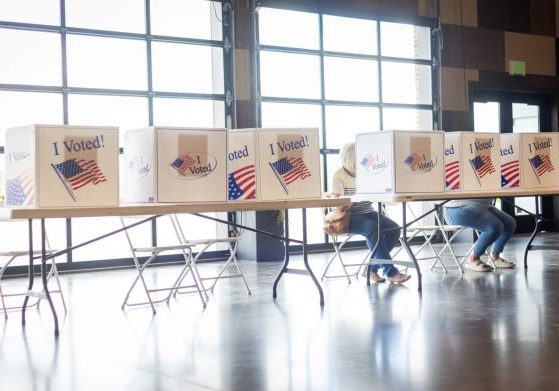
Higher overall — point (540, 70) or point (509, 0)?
point (509, 0)

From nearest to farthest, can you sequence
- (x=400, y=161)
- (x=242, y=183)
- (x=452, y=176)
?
(x=242, y=183) → (x=400, y=161) → (x=452, y=176)

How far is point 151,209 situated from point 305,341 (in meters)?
1.14

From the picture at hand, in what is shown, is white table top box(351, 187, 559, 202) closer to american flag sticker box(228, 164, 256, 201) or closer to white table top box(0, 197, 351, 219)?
white table top box(0, 197, 351, 219)

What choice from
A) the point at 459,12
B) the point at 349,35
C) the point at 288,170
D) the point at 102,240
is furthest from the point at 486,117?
the point at 288,170

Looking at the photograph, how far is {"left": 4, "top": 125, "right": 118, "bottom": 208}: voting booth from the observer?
4008 millimetres

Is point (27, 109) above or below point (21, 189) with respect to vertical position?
above

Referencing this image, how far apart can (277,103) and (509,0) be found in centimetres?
418

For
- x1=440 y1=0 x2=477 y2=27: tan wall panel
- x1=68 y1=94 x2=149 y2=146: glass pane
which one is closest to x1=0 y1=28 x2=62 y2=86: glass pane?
x1=68 y1=94 x2=149 y2=146: glass pane

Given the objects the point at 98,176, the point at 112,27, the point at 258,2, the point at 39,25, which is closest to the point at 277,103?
the point at 258,2

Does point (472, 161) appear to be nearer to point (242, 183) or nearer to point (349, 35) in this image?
point (242, 183)

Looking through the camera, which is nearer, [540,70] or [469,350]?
[469,350]

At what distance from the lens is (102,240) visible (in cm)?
811

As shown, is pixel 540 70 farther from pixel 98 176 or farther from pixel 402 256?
pixel 98 176

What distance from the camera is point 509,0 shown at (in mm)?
11016
